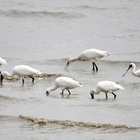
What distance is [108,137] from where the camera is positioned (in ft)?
39.5

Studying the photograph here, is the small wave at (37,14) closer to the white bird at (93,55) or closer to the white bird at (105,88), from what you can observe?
the white bird at (93,55)

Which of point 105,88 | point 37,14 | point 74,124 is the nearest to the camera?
point 74,124

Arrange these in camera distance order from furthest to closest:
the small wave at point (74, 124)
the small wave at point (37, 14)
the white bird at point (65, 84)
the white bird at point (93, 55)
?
1. the small wave at point (37, 14)
2. the white bird at point (93, 55)
3. the white bird at point (65, 84)
4. the small wave at point (74, 124)

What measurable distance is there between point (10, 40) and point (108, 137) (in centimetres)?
1267

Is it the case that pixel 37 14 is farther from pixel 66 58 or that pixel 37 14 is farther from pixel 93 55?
pixel 93 55

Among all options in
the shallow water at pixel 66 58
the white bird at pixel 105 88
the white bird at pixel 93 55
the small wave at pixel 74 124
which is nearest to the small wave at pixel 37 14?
the shallow water at pixel 66 58

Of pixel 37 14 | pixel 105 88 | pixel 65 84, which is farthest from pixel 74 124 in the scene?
pixel 37 14

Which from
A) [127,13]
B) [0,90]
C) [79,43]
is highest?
[127,13]

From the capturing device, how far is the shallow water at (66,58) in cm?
1308

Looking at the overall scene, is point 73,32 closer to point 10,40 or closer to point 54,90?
point 10,40

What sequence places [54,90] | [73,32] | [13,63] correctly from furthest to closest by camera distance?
[73,32], [13,63], [54,90]

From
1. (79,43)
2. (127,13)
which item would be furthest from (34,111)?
(127,13)

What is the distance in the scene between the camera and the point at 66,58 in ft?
70.0

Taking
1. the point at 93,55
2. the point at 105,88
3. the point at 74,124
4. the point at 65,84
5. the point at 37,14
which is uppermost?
the point at 37,14
